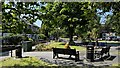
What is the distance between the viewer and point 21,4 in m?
8.84

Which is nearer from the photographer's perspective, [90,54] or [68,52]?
[90,54]

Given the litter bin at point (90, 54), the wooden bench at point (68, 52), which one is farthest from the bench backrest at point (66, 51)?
the litter bin at point (90, 54)

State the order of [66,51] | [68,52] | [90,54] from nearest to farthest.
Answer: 1. [90,54]
2. [68,52]
3. [66,51]

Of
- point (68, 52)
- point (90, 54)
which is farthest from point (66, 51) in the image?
point (90, 54)

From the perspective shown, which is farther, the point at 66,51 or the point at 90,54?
the point at 66,51

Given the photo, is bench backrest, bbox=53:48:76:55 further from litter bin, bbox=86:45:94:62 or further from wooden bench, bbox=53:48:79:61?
litter bin, bbox=86:45:94:62

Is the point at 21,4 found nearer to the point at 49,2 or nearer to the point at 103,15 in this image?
the point at 49,2

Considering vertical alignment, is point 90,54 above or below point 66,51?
below

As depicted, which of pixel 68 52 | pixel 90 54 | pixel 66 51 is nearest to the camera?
pixel 90 54

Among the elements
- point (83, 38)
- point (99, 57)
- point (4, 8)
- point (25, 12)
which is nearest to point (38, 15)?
point (25, 12)

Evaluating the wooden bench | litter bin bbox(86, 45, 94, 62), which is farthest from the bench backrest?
litter bin bbox(86, 45, 94, 62)

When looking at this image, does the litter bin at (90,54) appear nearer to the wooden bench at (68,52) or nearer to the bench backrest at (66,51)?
the wooden bench at (68,52)

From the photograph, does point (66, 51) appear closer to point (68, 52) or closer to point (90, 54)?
point (68, 52)

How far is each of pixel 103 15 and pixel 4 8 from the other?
3787mm
